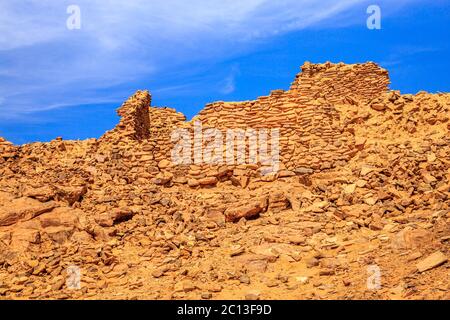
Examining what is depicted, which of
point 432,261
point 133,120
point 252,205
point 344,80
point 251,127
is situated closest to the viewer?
point 432,261

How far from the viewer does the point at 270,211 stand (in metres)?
12.6

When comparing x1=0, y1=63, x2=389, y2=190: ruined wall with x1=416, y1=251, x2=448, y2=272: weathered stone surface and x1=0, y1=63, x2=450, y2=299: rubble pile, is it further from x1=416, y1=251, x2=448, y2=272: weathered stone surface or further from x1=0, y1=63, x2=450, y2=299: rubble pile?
x1=416, y1=251, x2=448, y2=272: weathered stone surface

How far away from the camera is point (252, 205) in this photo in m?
12.5

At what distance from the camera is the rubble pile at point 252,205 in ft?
31.0

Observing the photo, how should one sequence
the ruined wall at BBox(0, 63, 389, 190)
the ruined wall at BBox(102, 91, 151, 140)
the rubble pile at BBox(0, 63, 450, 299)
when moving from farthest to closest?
1. the ruined wall at BBox(102, 91, 151, 140)
2. the ruined wall at BBox(0, 63, 389, 190)
3. the rubble pile at BBox(0, 63, 450, 299)

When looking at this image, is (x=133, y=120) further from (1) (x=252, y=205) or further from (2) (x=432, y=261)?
(2) (x=432, y=261)

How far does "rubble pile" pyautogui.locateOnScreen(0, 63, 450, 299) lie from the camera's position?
9445mm

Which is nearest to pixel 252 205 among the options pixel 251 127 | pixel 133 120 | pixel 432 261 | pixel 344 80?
pixel 251 127

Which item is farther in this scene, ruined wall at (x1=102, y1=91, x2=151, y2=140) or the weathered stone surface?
ruined wall at (x1=102, y1=91, x2=151, y2=140)

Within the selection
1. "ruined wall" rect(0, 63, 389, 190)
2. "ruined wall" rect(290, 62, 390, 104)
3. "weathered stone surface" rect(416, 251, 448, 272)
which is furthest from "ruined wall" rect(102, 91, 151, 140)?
"weathered stone surface" rect(416, 251, 448, 272)

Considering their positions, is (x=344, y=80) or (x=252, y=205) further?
(x=344, y=80)

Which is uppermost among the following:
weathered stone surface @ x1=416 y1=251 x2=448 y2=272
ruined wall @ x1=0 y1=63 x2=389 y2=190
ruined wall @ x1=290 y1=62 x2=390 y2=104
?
ruined wall @ x1=290 y1=62 x2=390 y2=104

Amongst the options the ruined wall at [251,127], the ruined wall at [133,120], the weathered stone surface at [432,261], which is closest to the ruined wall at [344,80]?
the ruined wall at [251,127]

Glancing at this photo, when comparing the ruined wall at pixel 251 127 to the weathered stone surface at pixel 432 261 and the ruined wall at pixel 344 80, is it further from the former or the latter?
the weathered stone surface at pixel 432 261
